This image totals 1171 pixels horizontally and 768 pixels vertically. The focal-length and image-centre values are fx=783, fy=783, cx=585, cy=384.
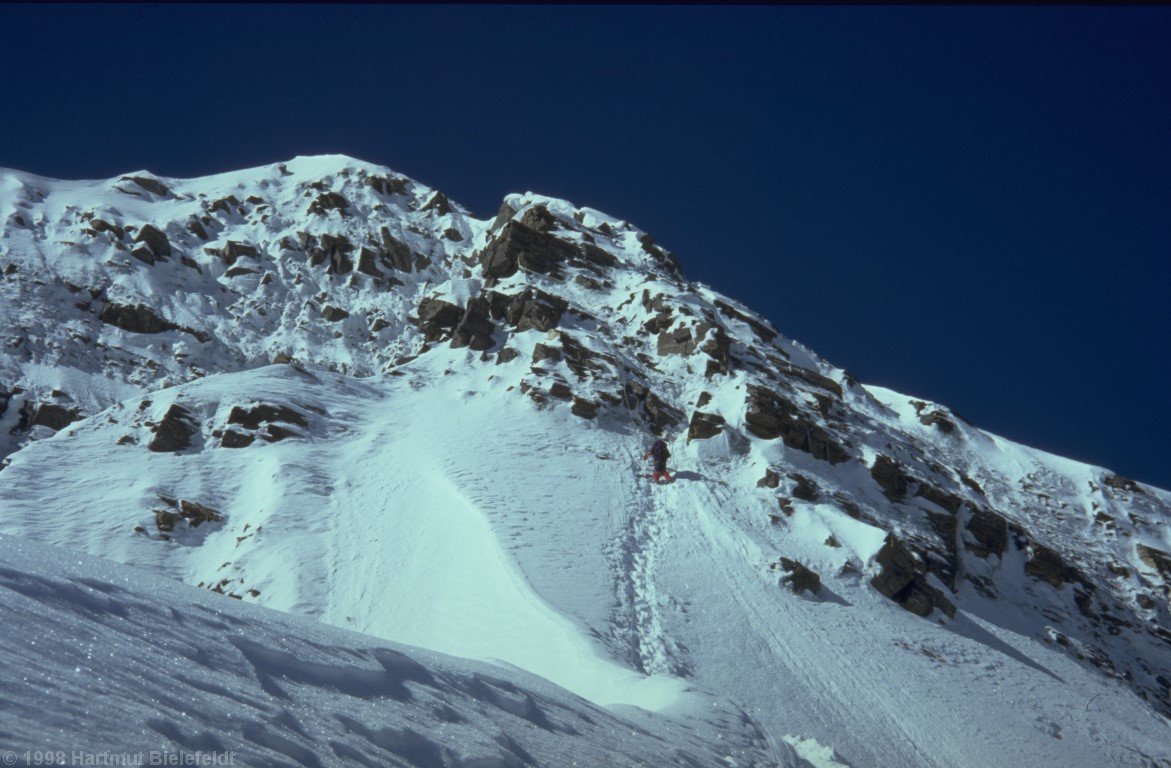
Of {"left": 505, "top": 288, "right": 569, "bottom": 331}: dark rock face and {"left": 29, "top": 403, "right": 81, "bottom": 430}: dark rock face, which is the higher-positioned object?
{"left": 505, "top": 288, "right": 569, "bottom": 331}: dark rock face

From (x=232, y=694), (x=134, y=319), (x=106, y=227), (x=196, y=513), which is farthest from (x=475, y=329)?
(x=232, y=694)

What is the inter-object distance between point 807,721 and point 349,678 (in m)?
10.6

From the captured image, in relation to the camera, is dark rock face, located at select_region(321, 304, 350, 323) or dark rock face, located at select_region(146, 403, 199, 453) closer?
dark rock face, located at select_region(146, 403, 199, 453)

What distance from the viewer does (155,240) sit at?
2162 inches

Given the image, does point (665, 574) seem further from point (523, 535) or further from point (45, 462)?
point (45, 462)

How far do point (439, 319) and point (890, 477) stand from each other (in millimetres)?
24751

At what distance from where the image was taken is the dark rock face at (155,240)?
5447 cm

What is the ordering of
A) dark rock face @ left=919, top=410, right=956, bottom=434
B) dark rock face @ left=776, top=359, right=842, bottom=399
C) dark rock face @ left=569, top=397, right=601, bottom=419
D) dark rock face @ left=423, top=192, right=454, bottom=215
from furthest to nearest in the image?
dark rock face @ left=423, top=192, right=454, bottom=215 → dark rock face @ left=919, top=410, right=956, bottom=434 → dark rock face @ left=776, top=359, right=842, bottom=399 → dark rock face @ left=569, top=397, right=601, bottom=419

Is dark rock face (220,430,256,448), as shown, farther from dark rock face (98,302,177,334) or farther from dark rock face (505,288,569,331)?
dark rock face (98,302,177,334)

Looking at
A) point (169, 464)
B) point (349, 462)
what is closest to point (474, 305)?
point (349, 462)

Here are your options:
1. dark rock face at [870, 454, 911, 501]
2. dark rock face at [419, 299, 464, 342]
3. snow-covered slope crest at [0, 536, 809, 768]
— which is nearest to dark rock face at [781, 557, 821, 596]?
dark rock face at [870, 454, 911, 501]

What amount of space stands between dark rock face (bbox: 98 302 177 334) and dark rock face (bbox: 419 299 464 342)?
55.0 ft

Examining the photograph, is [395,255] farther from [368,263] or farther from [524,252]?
[524,252]

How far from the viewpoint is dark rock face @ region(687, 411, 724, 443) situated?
30998 mm
